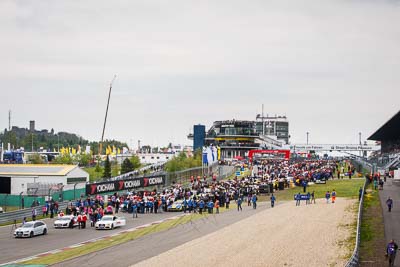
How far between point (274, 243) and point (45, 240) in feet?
39.1

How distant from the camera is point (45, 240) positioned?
102 feet

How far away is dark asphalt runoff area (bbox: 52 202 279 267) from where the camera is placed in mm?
24422

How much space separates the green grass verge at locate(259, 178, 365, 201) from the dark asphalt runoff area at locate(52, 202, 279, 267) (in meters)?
10.5

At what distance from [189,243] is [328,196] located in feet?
61.6

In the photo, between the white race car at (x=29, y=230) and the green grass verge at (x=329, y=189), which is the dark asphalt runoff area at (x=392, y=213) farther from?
the white race car at (x=29, y=230)

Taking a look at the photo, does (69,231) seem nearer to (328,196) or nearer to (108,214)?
(108,214)

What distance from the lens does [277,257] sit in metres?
24.4

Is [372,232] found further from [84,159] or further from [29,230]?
[84,159]

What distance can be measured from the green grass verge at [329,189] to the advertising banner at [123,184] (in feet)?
37.4

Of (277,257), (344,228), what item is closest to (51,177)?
(344,228)

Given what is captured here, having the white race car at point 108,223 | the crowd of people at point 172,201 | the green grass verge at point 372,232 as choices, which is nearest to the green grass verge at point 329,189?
the crowd of people at point 172,201

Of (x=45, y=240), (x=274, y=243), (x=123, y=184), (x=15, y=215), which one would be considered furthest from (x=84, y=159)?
(x=274, y=243)

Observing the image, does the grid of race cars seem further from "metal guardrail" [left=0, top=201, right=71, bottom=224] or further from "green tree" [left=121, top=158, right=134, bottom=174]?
"green tree" [left=121, top=158, right=134, bottom=174]

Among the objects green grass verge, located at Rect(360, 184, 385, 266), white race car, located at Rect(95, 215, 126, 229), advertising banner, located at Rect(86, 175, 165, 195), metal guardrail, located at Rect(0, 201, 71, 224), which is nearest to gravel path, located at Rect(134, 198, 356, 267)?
green grass verge, located at Rect(360, 184, 385, 266)
